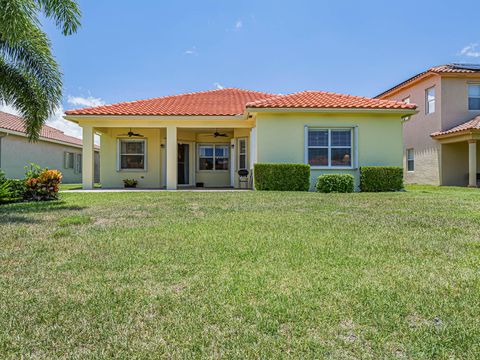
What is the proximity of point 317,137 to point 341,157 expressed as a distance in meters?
1.37

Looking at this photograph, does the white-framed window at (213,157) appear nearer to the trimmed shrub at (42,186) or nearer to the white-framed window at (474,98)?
the trimmed shrub at (42,186)

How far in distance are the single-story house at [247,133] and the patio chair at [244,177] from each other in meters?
0.38

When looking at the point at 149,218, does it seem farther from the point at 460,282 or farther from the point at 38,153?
the point at 38,153

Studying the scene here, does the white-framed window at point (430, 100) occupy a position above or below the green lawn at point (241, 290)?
above

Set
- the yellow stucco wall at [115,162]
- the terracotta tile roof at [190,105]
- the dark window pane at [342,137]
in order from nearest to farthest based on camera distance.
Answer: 1. the dark window pane at [342,137]
2. the terracotta tile roof at [190,105]
3. the yellow stucco wall at [115,162]

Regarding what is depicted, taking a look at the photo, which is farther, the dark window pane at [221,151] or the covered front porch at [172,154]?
the dark window pane at [221,151]

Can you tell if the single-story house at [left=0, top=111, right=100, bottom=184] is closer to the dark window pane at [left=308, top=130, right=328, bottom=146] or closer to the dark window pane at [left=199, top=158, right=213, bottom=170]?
the dark window pane at [left=199, top=158, right=213, bottom=170]

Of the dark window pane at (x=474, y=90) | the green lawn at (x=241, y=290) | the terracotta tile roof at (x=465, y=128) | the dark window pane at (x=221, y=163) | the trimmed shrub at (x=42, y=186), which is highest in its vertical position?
the dark window pane at (x=474, y=90)

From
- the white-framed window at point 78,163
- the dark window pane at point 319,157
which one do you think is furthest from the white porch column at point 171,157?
the white-framed window at point 78,163

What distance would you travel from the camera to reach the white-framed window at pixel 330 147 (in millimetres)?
15109

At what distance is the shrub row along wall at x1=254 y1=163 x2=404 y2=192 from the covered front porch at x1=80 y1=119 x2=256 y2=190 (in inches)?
92.3

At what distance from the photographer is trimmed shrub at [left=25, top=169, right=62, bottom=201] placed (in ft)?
35.8

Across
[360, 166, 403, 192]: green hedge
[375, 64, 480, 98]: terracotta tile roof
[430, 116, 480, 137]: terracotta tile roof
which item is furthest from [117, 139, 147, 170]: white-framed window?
[375, 64, 480, 98]: terracotta tile roof

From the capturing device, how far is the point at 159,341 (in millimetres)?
2377
